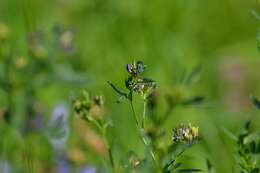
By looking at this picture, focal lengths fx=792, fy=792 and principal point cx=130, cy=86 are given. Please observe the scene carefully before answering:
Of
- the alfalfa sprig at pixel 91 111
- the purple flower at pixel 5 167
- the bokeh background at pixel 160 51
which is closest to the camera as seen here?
the alfalfa sprig at pixel 91 111

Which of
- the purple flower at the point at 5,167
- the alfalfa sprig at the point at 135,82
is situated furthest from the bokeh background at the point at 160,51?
the alfalfa sprig at the point at 135,82

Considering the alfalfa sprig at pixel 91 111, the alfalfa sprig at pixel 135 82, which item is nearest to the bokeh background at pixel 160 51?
the alfalfa sprig at pixel 91 111

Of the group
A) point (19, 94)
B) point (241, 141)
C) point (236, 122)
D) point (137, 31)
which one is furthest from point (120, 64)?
point (241, 141)

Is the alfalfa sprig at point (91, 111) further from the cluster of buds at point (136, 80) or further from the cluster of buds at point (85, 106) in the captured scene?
the cluster of buds at point (136, 80)

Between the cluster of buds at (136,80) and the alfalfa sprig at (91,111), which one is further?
the alfalfa sprig at (91,111)

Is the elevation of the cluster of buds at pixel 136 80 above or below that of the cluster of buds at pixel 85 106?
above

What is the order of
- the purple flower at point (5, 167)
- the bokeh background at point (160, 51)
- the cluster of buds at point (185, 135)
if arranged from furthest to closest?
the bokeh background at point (160, 51) < the purple flower at point (5, 167) < the cluster of buds at point (185, 135)

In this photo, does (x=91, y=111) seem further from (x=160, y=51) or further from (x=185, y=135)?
(x=160, y=51)

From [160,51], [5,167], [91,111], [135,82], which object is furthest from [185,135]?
[160,51]

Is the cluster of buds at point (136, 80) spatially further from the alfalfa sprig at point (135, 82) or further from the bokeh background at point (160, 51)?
the bokeh background at point (160, 51)

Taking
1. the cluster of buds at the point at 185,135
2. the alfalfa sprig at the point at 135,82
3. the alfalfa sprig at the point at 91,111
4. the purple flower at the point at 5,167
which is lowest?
the purple flower at the point at 5,167
